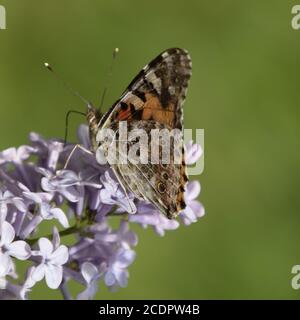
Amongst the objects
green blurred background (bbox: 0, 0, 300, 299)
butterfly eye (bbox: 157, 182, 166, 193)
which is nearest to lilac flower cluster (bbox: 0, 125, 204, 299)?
butterfly eye (bbox: 157, 182, 166, 193)

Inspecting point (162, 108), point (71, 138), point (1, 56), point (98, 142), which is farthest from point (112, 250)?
point (1, 56)

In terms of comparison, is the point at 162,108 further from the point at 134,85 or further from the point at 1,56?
the point at 1,56

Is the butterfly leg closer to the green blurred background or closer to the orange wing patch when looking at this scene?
the orange wing patch
